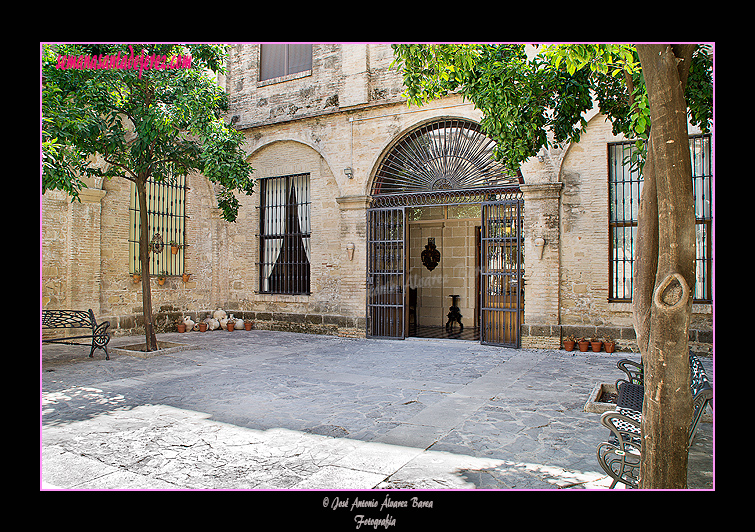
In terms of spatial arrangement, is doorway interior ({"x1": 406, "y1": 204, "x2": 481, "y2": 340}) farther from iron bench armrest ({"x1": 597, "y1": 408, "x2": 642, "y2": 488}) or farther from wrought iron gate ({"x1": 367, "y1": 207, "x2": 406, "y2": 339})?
iron bench armrest ({"x1": 597, "y1": 408, "x2": 642, "y2": 488})

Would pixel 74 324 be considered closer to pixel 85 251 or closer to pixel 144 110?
pixel 85 251

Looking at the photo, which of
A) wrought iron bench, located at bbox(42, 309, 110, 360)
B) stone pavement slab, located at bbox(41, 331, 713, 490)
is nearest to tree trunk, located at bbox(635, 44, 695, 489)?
stone pavement slab, located at bbox(41, 331, 713, 490)

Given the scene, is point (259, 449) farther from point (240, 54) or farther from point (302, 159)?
point (240, 54)

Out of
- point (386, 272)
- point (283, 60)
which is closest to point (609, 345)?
point (386, 272)

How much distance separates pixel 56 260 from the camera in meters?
9.20

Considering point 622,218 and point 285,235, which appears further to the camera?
point 285,235

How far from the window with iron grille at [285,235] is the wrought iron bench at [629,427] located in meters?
8.22

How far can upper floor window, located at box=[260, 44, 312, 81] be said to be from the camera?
38.2 feet

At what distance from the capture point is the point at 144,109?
804 cm

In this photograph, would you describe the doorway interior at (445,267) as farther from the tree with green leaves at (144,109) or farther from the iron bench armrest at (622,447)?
the iron bench armrest at (622,447)

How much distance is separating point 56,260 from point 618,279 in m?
9.94

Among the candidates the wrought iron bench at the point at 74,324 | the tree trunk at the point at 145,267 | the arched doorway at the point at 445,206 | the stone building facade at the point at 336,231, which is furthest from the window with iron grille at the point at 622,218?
the wrought iron bench at the point at 74,324

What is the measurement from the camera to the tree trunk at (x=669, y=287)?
236cm

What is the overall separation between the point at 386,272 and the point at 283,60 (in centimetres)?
568
